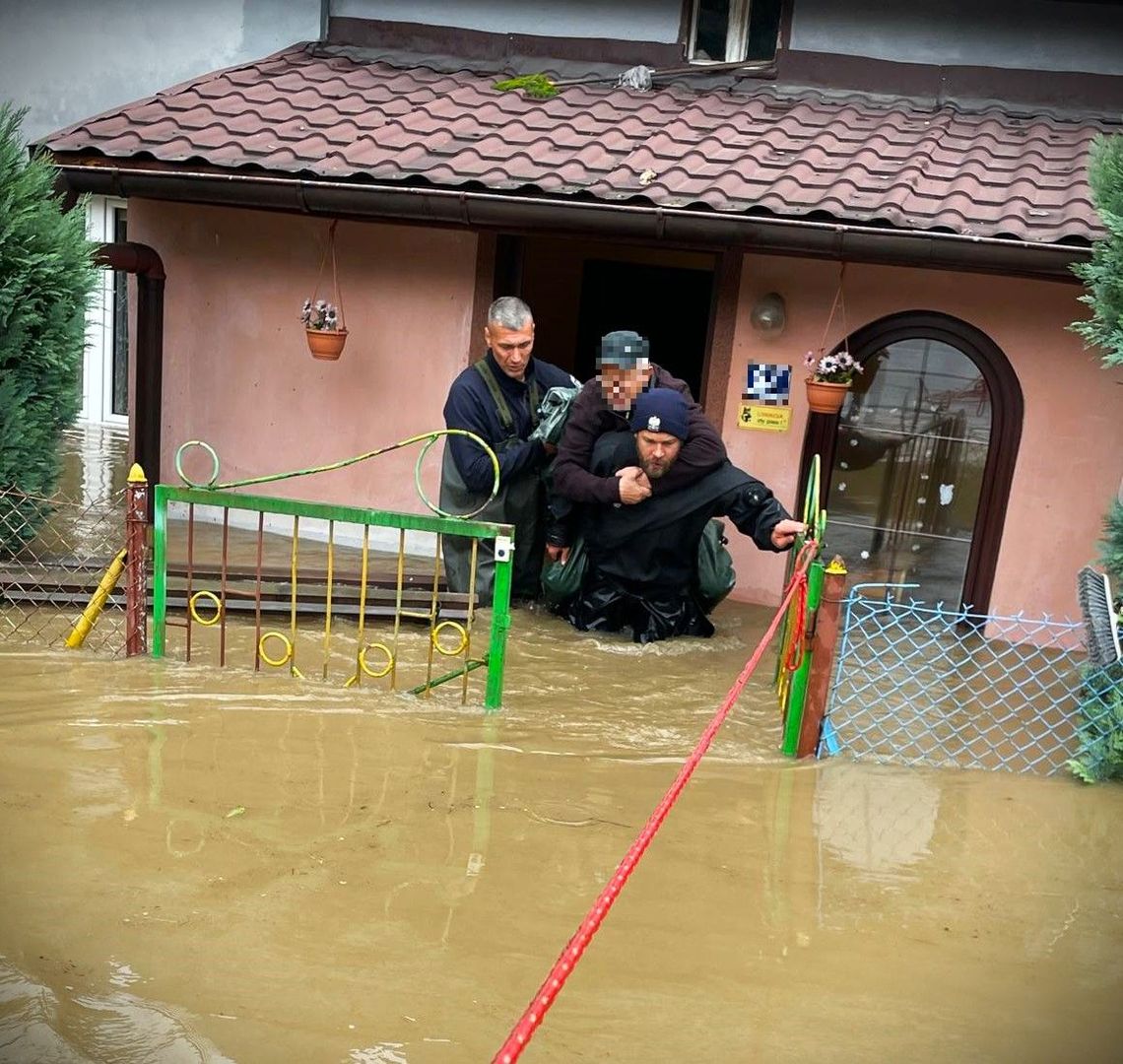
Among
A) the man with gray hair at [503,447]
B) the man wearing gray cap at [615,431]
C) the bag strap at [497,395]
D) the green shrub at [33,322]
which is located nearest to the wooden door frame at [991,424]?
the man wearing gray cap at [615,431]

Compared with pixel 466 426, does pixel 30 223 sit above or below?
above

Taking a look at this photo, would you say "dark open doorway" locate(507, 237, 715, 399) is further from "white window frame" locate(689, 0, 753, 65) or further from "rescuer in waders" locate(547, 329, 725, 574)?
"rescuer in waders" locate(547, 329, 725, 574)

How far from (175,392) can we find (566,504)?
3809 millimetres

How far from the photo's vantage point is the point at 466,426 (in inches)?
276

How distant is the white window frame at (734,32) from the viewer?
8.96 metres

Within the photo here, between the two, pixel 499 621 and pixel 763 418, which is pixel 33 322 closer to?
pixel 499 621

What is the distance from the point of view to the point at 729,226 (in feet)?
24.1

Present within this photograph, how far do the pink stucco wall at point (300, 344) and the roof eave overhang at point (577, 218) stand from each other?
24.0 inches

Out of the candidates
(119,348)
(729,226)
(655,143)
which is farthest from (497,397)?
(119,348)

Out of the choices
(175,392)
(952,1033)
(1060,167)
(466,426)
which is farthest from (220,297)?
(952,1033)

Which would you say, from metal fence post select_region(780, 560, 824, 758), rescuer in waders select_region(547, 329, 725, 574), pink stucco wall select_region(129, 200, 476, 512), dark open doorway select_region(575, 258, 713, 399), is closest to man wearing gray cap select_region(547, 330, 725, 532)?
rescuer in waders select_region(547, 329, 725, 574)

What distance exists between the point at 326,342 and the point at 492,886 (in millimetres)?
5053

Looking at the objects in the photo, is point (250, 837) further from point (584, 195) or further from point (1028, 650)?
point (1028, 650)

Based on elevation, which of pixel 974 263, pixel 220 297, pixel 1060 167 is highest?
pixel 1060 167
